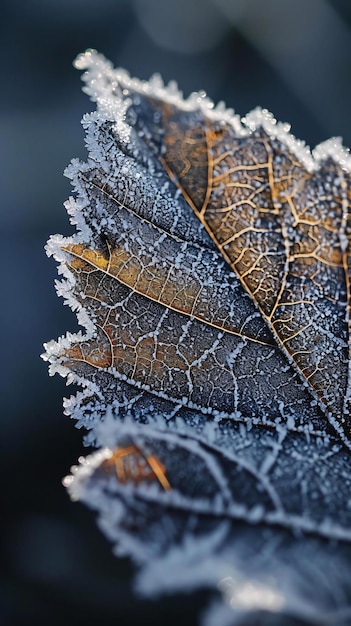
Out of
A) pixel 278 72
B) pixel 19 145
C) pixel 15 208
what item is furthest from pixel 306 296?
pixel 278 72

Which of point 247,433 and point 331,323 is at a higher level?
point 331,323

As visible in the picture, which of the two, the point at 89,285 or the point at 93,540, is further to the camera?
the point at 93,540

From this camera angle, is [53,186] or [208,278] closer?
[208,278]

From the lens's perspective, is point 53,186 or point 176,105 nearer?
point 176,105

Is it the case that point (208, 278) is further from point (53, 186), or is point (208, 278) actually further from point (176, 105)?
point (53, 186)

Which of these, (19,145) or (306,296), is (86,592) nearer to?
(306,296)

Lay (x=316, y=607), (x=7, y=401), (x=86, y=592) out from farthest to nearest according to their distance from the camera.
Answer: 1. (x=7, y=401)
2. (x=86, y=592)
3. (x=316, y=607)

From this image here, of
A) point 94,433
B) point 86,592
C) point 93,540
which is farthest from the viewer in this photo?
point 93,540

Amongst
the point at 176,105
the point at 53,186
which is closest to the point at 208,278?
the point at 176,105
